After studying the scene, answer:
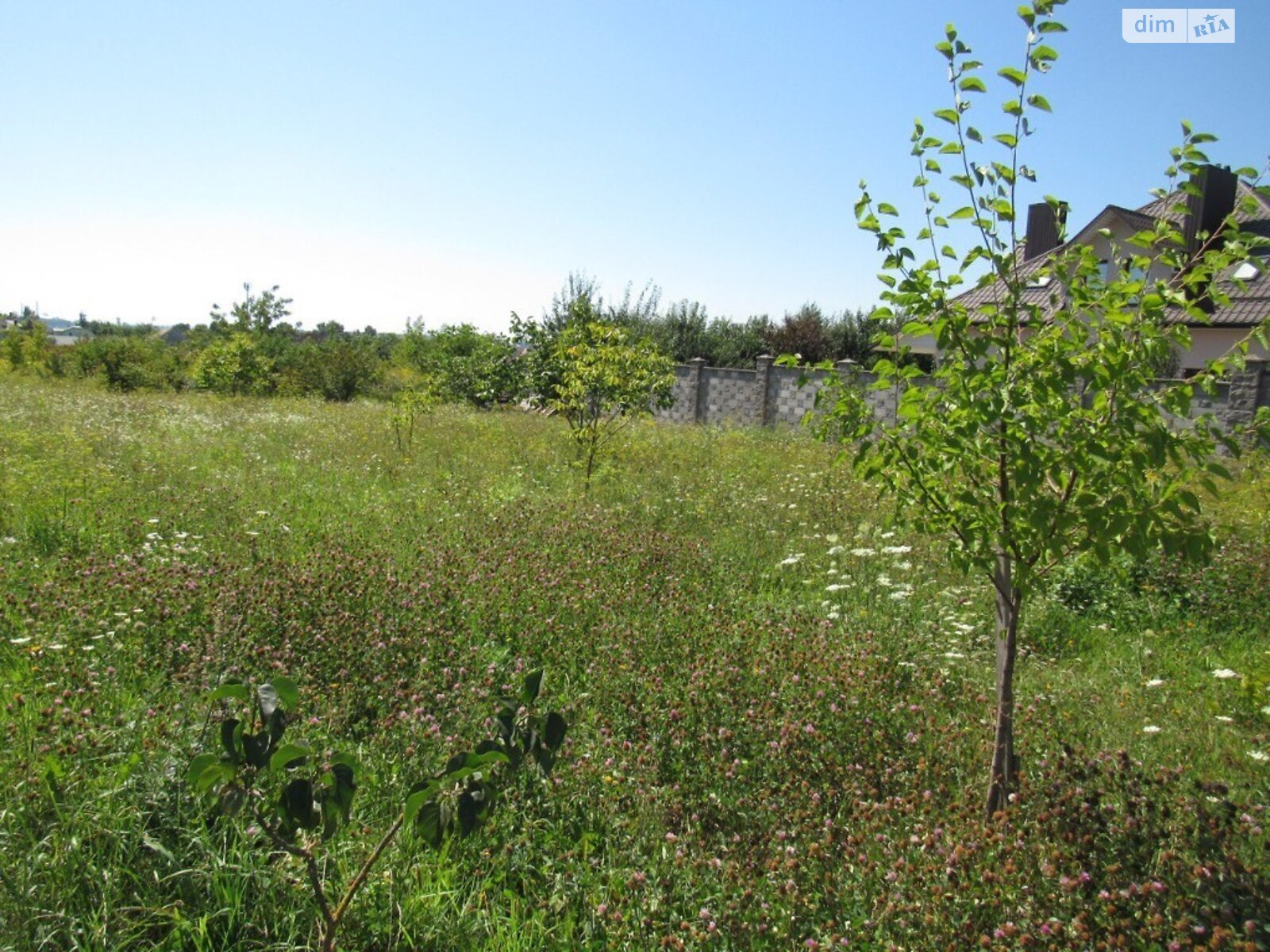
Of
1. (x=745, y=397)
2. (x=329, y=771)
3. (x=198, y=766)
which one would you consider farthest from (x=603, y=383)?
(x=745, y=397)

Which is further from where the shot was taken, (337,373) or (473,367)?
(337,373)

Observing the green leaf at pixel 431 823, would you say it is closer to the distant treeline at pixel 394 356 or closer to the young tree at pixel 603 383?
the young tree at pixel 603 383

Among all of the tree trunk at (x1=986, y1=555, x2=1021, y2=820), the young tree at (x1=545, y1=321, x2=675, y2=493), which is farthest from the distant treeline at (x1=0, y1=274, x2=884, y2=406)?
the tree trunk at (x1=986, y1=555, x2=1021, y2=820)

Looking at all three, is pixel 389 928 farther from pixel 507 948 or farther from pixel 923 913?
pixel 923 913

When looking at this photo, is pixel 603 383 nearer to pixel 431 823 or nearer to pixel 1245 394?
pixel 431 823

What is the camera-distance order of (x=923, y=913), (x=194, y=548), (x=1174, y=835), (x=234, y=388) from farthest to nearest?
Result: (x=234, y=388) → (x=194, y=548) → (x=1174, y=835) → (x=923, y=913)

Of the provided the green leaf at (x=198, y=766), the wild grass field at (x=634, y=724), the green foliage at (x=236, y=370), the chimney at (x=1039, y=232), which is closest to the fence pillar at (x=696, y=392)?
the chimney at (x=1039, y=232)

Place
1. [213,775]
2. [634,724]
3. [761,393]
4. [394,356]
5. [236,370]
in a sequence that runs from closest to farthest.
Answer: [213,775] < [634,724] < [761,393] < [236,370] < [394,356]

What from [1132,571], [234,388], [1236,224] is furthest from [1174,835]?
[234,388]

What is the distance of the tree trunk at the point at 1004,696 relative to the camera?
128 inches

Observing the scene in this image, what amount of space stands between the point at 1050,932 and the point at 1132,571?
5.26 metres

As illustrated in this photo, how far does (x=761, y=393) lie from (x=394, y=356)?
2157 centimetres

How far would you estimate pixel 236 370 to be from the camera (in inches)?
972

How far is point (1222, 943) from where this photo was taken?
224cm
